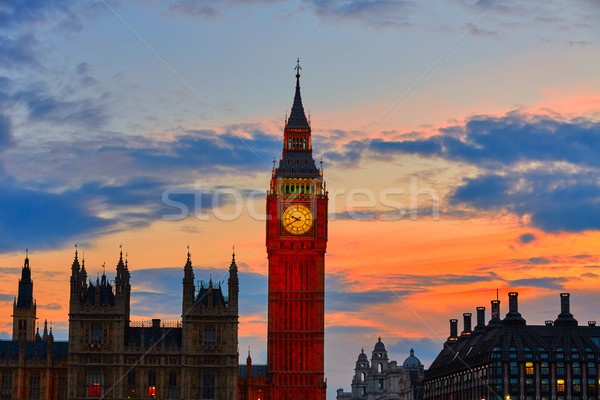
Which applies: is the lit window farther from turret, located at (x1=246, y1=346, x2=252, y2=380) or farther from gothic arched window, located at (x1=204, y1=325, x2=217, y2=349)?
turret, located at (x1=246, y1=346, x2=252, y2=380)

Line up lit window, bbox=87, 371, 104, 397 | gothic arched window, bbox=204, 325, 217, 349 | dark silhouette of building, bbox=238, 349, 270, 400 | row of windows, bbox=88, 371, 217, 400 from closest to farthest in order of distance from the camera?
lit window, bbox=87, 371, 104, 397 < row of windows, bbox=88, 371, 217, 400 < gothic arched window, bbox=204, 325, 217, 349 < dark silhouette of building, bbox=238, 349, 270, 400

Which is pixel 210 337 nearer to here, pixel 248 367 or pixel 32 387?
pixel 248 367

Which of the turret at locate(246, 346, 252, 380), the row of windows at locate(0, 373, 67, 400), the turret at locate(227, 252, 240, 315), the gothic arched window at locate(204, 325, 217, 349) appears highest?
the turret at locate(227, 252, 240, 315)

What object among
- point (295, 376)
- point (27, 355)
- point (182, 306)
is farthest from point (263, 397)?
point (27, 355)

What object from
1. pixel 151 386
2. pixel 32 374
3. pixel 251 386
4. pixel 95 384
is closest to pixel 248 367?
pixel 251 386

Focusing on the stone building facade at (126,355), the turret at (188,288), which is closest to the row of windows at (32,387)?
the stone building facade at (126,355)

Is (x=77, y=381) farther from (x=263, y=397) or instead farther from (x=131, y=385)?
(x=263, y=397)

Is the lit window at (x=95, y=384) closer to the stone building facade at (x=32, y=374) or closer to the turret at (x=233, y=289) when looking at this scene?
the stone building facade at (x=32, y=374)

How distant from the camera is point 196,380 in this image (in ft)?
587

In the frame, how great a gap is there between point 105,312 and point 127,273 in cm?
608

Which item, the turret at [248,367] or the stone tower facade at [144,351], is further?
the turret at [248,367]

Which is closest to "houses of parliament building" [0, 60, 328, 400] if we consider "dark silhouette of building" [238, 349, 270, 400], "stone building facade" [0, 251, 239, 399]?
"stone building facade" [0, 251, 239, 399]

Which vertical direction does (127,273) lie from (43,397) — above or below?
above

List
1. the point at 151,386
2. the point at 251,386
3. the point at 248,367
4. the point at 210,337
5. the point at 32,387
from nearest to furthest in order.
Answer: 1. the point at 151,386
2. the point at 210,337
3. the point at 32,387
4. the point at 251,386
5. the point at 248,367
